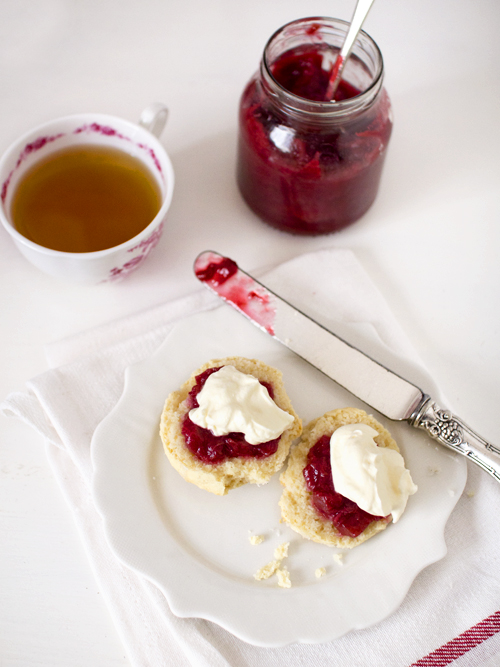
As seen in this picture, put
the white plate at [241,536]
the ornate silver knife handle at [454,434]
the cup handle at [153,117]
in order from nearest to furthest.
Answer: the white plate at [241,536] < the ornate silver knife handle at [454,434] < the cup handle at [153,117]

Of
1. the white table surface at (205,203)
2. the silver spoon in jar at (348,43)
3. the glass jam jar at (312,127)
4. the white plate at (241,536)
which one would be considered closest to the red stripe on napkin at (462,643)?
the white plate at (241,536)

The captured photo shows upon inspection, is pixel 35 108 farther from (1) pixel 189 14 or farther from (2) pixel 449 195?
(2) pixel 449 195

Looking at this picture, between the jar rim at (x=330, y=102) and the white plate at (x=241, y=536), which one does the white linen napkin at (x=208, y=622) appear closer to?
the white plate at (x=241, y=536)

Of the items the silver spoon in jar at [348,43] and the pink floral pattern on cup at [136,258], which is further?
the pink floral pattern on cup at [136,258]

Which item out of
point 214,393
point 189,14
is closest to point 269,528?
point 214,393

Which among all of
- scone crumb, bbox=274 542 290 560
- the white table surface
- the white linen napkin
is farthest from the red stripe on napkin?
the white table surface

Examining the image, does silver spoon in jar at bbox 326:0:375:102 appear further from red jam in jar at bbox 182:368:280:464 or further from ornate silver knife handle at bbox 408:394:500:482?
red jam in jar at bbox 182:368:280:464

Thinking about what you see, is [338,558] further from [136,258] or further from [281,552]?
[136,258]
